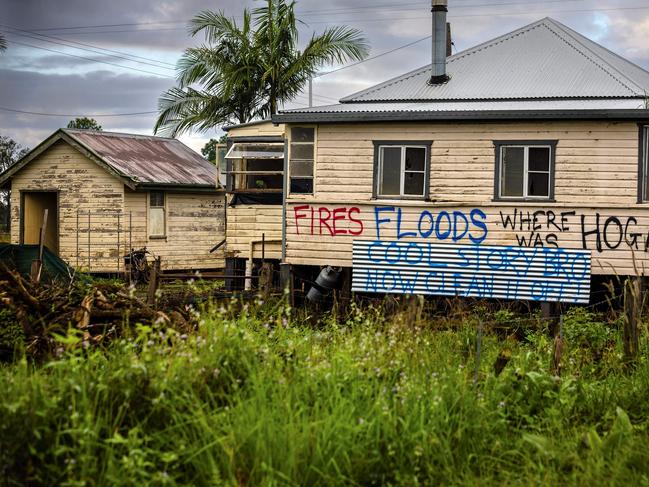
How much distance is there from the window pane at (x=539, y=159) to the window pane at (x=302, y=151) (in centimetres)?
427

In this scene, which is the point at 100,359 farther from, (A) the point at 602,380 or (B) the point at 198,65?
(B) the point at 198,65

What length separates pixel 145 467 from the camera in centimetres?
597

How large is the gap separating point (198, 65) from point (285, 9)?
11.4 ft

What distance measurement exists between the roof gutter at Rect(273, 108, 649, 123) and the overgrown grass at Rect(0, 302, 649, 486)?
31.3 feet

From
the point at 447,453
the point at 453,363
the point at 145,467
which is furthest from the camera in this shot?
the point at 453,363

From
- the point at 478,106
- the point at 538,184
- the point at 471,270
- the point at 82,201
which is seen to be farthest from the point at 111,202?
the point at 538,184

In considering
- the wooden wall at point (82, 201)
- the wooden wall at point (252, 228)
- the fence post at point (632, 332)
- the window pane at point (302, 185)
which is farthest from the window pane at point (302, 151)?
the fence post at point (632, 332)

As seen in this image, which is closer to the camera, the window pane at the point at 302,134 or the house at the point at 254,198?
the window pane at the point at 302,134

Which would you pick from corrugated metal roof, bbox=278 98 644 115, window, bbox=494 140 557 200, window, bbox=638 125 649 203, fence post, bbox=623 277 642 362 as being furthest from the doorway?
fence post, bbox=623 277 642 362

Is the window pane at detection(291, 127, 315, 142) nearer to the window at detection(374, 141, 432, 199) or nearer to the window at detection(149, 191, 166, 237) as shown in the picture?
the window at detection(374, 141, 432, 199)

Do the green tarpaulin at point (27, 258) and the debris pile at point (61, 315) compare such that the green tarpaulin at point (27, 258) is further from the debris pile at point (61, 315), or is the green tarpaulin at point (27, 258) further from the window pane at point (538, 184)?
the window pane at point (538, 184)

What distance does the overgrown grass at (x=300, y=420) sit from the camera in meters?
5.93

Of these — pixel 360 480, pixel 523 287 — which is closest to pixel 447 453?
pixel 360 480

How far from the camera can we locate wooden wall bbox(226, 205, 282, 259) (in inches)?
800
